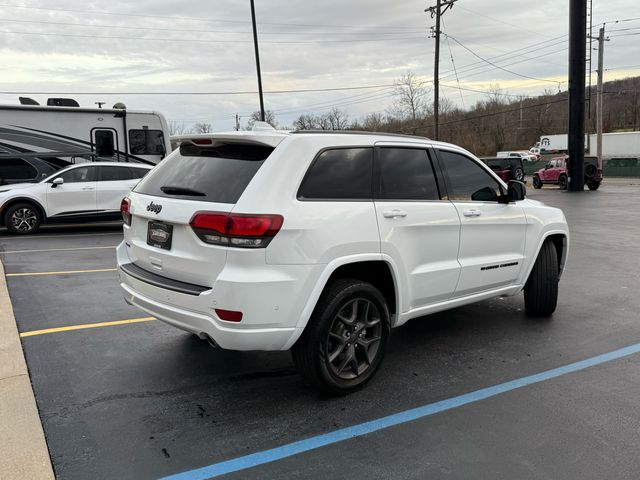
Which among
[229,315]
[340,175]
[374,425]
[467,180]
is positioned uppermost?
[340,175]

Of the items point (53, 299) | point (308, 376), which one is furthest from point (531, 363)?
point (53, 299)

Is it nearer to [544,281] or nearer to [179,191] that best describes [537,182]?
[544,281]

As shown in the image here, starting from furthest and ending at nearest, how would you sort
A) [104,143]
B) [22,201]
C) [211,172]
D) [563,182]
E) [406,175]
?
[563,182], [104,143], [22,201], [406,175], [211,172]

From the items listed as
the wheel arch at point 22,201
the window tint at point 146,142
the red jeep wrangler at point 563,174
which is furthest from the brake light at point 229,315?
the red jeep wrangler at point 563,174

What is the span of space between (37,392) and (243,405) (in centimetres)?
146

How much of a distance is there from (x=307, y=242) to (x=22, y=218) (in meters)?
Result: 10.8

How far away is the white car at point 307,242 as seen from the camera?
3363 mm

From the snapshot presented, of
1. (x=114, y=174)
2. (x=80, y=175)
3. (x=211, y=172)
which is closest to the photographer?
(x=211, y=172)

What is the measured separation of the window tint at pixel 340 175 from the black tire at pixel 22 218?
10482 millimetres

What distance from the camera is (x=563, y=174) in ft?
104

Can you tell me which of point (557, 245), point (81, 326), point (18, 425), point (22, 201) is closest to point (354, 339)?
point (18, 425)

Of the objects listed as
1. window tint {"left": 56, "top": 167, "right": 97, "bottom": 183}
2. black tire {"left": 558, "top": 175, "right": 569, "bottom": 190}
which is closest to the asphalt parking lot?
window tint {"left": 56, "top": 167, "right": 97, "bottom": 183}

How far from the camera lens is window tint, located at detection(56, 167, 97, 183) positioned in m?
12.5

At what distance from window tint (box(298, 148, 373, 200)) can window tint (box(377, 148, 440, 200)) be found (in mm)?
146
